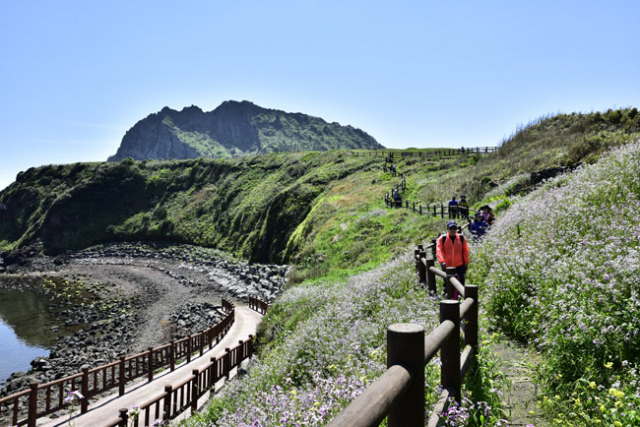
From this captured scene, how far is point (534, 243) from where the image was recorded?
8.33 metres

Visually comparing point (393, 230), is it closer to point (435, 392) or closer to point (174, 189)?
point (435, 392)

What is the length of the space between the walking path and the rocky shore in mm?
6439

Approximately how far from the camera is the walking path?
39.7 feet

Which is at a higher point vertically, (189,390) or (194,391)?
(189,390)

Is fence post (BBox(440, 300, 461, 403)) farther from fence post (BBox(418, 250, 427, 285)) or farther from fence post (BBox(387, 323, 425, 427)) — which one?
fence post (BBox(418, 250, 427, 285))

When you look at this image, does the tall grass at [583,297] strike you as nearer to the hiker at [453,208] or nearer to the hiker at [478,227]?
the hiker at [478,227]

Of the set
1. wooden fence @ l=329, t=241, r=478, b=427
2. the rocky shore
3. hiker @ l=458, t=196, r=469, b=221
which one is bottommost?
the rocky shore

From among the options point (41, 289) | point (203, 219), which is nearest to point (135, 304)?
point (41, 289)

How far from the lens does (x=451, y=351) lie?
3.59 metres

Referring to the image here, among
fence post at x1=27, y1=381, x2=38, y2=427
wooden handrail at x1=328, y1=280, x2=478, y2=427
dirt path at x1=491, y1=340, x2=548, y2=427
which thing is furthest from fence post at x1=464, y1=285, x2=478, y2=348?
fence post at x1=27, y1=381, x2=38, y2=427

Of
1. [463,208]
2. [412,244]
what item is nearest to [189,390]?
[412,244]

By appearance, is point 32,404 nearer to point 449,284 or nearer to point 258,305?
point 449,284

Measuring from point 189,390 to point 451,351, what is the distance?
11546mm

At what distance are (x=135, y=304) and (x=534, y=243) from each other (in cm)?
3660
